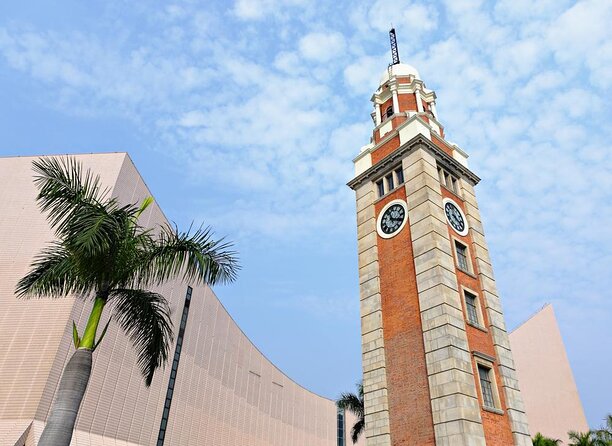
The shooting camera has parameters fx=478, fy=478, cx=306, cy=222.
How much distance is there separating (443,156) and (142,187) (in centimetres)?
2228

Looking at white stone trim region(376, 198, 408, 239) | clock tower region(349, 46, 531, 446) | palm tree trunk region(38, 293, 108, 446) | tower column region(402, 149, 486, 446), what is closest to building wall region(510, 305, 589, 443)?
clock tower region(349, 46, 531, 446)

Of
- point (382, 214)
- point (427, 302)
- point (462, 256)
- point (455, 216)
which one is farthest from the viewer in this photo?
point (382, 214)

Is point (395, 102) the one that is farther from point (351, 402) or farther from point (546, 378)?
point (546, 378)

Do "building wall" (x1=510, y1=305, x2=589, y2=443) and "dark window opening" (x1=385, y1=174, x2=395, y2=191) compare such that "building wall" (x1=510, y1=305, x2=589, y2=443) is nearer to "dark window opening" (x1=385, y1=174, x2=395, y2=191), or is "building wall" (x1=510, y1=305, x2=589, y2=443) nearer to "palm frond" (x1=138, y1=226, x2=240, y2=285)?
"dark window opening" (x1=385, y1=174, x2=395, y2=191)

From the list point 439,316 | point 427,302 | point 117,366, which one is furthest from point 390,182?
point 117,366

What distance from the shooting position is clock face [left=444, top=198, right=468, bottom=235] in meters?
20.6

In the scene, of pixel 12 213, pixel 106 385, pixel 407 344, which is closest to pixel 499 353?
pixel 407 344

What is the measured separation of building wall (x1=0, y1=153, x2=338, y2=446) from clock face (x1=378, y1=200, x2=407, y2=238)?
16.9 m

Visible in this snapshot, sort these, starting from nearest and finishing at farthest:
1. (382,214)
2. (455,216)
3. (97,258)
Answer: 1. (97,258)
2. (455,216)
3. (382,214)

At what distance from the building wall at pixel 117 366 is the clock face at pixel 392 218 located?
16.9m

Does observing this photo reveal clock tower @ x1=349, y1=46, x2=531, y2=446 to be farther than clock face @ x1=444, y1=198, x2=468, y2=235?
No

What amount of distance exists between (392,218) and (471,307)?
5054 mm

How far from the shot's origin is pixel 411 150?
21766 mm

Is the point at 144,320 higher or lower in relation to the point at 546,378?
lower
